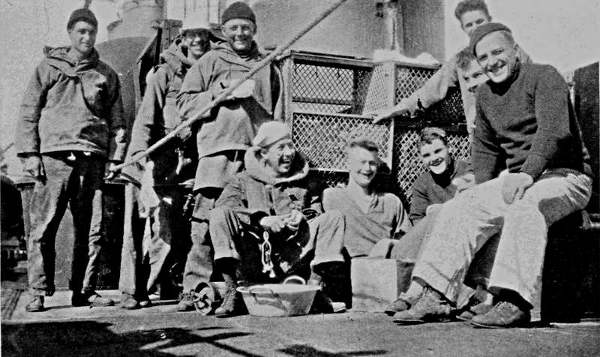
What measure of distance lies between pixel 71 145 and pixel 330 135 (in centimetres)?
191

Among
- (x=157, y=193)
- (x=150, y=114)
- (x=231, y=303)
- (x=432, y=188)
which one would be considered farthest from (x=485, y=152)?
(x=150, y=114)

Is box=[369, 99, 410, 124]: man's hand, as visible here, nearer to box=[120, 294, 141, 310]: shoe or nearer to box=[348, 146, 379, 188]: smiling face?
box=[348, 146, 379, 188]: smiling face

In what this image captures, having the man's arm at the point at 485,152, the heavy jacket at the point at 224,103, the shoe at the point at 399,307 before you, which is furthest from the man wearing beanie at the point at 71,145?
the man's arm at the point at 485,152

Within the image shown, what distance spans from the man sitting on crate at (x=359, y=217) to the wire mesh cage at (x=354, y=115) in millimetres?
361

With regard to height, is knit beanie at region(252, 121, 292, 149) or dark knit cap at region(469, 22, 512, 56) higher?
dark knit cap at region(469, 22, 512, 56)

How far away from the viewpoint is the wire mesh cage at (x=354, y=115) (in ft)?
15.6

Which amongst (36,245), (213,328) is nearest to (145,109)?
(36,245)

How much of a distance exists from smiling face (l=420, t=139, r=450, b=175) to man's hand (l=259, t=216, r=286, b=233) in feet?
3.91

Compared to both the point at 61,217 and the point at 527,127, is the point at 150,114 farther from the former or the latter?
the point at 527,127

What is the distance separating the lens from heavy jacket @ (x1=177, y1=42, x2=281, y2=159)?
168 inches

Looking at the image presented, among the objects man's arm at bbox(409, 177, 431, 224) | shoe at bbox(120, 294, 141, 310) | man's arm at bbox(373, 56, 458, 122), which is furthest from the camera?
man's arm at bbox(373, 56, 458, 122)

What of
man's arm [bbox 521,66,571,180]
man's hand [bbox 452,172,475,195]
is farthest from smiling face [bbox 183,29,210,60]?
man's arm [bbox 521,66,571,180]

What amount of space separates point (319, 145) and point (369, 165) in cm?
61

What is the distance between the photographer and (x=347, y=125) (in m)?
4.79
